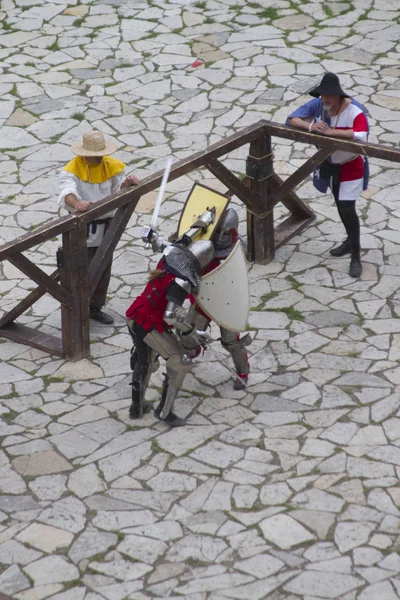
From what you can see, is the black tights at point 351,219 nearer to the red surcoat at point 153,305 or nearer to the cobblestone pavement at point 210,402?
the cobblestone pavement at point 210,402

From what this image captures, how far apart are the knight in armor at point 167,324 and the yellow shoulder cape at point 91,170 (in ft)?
4.60

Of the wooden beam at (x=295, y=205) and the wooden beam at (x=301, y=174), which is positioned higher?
the wooden beam at (x=301, y=174)

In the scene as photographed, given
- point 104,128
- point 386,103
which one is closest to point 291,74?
point 386,103

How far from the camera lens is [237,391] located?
292 inches

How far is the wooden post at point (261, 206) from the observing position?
8.83 metres

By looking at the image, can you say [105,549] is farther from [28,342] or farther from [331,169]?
[331,169]

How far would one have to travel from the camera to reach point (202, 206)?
23.3 feet

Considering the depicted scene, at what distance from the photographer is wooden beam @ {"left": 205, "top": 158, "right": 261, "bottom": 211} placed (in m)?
8.48

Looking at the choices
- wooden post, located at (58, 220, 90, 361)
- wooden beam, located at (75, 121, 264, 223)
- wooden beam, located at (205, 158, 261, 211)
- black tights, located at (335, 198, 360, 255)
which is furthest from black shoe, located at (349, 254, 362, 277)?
wooden post, located at (58, 220, 90, 361)

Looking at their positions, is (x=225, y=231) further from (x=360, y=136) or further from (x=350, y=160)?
(x=350, y=160)

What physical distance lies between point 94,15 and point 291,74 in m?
2.90

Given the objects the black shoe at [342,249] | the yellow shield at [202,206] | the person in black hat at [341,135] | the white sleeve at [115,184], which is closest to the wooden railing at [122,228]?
the person in black hat at [341,135]

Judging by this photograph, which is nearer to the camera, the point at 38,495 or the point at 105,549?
the point at 105,549

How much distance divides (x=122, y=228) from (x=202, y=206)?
0.96 m
